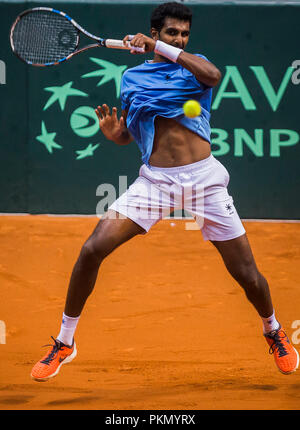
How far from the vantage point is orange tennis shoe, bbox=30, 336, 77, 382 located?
143 inches

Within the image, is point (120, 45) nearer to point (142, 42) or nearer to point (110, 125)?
point (142, 42)

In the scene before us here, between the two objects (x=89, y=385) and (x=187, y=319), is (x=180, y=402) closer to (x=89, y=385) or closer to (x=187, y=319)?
(x=89, y=385)

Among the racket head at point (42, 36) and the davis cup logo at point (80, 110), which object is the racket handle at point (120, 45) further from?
the davis cup logo at point (80, 110)

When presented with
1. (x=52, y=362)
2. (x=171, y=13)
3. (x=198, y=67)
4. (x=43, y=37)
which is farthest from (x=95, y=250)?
(x=43, y=37)

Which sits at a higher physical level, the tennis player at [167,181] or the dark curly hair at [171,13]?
the dark curly hair at [171,13]

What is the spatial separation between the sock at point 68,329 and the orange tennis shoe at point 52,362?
3cm

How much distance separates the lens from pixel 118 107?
8.52m

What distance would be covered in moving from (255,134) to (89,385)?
5277 mm

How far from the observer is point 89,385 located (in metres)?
3.83

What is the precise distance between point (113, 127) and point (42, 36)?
3.23 ft

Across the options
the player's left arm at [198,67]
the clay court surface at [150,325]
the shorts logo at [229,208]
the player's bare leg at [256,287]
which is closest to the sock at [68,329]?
the clay court surface at [150,325]

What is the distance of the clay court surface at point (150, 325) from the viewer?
370 centimetres

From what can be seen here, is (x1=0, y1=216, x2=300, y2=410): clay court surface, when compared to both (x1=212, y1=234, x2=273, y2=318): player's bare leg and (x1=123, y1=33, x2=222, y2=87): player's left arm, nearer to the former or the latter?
(x1=212, y1=234, x2=273, y2=318): player's bare leg

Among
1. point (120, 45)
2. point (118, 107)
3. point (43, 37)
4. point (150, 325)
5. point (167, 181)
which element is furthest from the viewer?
point (118, 107)
